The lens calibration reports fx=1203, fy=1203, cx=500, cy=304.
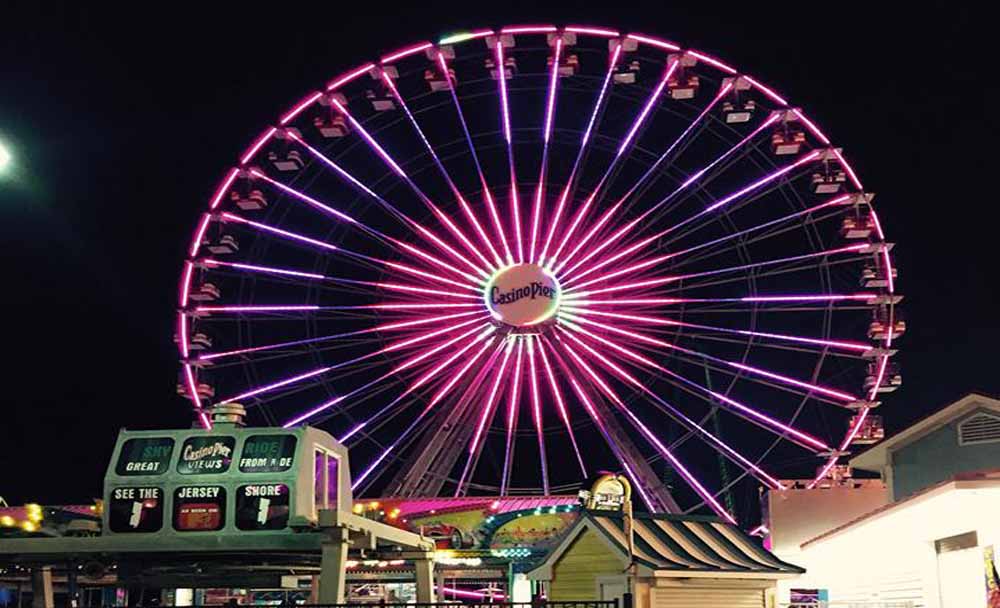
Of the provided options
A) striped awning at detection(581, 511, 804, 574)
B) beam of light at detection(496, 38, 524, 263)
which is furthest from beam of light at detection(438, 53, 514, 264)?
striped awning at detection(581, 511, 804, 574)

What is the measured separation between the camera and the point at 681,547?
1599 cm

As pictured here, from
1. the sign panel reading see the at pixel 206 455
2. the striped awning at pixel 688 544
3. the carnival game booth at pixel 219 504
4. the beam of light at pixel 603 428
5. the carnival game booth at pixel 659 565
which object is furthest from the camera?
the beam of light at pixel 603 428

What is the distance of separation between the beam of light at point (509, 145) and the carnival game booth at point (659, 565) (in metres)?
13.9

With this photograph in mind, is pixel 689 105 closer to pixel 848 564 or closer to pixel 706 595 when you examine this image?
pixel 848 564

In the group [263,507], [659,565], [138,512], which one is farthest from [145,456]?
[659,565]

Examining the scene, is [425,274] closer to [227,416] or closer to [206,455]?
[227,416]

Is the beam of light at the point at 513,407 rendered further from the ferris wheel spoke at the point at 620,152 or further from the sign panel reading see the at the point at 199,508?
the sign panel reading see the at the point at 199,508

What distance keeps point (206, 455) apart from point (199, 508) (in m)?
0.62

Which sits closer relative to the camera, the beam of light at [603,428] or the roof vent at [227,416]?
the roof vent at [227,416]

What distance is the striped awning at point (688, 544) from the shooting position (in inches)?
602

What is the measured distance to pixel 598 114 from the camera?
101 feet

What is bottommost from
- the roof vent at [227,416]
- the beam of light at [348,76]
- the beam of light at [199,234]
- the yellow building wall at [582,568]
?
the yellow building wall at [582,568]

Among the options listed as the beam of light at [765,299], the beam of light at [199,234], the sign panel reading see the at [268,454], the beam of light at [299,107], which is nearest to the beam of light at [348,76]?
the beam of light at [299,107]

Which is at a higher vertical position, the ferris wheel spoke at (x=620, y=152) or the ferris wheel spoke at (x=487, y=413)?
the ferris wheel spoke at (x=620, y=152)
